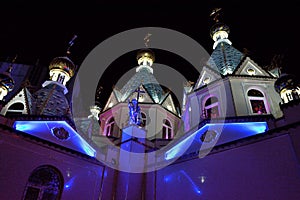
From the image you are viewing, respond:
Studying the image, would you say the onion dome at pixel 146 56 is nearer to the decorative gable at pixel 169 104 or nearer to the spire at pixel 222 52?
the decorative gable at pixel 169 104

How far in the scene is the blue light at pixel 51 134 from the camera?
12.8 meters

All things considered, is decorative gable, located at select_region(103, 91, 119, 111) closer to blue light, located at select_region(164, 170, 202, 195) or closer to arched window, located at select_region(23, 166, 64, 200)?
blue light, located at select_region(164, 170, 202, 195)

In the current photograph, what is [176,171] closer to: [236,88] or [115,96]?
[236,88]

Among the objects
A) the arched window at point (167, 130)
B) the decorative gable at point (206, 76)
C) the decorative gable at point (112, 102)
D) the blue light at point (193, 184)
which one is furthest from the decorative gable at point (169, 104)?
the blue light at point (193, 184)

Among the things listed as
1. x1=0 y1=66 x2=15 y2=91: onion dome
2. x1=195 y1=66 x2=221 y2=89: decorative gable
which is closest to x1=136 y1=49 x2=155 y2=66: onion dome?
x1=195 y1=66 x2=221 y2=89: decorative gable

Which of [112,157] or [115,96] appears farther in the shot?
[115,96]

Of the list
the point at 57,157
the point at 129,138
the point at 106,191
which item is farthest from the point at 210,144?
the point at 57,157

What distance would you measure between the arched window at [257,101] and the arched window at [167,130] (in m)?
7.95

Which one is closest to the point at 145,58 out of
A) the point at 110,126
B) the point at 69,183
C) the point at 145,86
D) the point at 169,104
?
the point at 145,86

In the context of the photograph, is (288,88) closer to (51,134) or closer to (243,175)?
(243,175)

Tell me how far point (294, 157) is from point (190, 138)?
5764 millimetres

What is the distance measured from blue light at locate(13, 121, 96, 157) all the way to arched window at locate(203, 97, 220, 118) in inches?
304

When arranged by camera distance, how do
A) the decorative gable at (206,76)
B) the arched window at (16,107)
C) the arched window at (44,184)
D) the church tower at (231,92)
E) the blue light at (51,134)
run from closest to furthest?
1. the arched window at (44,184)
2. the blue light at (51,134)
3. the church tower at (231,92)
4. the arched window at (16,107)
5. the decorative gable at (206,76)

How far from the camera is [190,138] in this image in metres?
14.2
